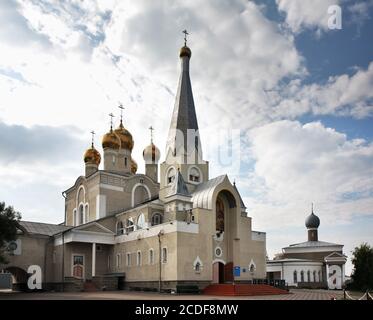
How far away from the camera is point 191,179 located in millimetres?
37406

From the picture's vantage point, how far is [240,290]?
27906mm

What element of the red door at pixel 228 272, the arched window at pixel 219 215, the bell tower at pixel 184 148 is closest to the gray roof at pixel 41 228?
the bell tower at pixel 184 148

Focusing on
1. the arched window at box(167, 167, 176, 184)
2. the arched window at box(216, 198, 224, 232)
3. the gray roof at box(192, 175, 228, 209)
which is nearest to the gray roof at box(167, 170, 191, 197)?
the gray roof at box(192, 175, 228, 209)

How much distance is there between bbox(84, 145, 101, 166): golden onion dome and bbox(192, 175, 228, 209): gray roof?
1406 cm

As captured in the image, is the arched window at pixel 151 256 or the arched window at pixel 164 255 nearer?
the arched window at pixel 164 255

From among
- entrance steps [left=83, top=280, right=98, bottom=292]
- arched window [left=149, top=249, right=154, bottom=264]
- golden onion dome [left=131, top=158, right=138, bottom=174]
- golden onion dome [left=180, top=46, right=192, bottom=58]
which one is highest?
golden onion dome [left=180, top=46, right=192, bottom=58]

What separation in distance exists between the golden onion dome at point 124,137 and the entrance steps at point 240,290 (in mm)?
19485

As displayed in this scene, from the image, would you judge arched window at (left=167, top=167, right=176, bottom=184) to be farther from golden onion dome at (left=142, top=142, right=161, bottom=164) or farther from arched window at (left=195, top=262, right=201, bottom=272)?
golden onion dome at (left=142, top=142, right=161, bottom=164)

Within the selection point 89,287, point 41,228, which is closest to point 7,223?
point 89,287

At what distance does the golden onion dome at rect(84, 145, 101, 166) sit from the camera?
149ft

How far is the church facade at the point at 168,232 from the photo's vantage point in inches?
1233

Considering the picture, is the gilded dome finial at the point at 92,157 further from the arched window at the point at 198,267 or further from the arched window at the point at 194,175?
the arched window at the point at 198,267
